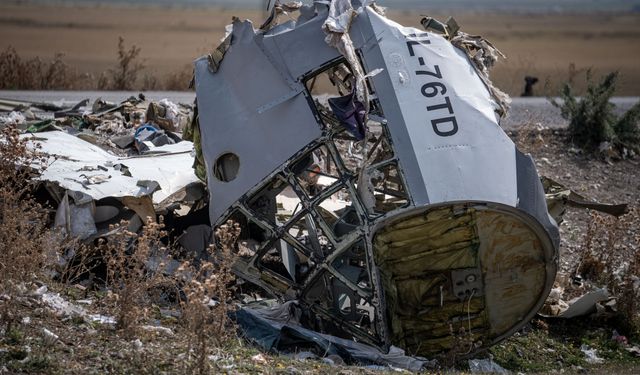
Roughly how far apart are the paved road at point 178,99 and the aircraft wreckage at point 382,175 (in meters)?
7.53

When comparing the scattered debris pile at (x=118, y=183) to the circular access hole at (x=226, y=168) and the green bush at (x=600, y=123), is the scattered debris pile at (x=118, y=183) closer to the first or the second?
the circular access hole at (x=226, y=168)

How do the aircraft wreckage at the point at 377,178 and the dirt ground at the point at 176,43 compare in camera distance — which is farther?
the dirt ground at the point at 176,43

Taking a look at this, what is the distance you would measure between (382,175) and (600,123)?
8.03m

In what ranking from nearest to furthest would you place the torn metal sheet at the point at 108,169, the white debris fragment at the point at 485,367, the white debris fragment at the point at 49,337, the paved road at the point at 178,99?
the white debris fragment at the point at 49,337, the white debris fragment at the point at 485,367, the torn metal sheet at the point at 108,169, the paved road at the point at 178,99

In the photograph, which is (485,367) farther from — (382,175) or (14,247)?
(14,247)

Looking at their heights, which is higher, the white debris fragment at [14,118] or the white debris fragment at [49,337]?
the white debris fragment at [14,118]

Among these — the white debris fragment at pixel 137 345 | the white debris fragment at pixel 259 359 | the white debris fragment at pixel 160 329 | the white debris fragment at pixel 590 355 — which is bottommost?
the white debris fragment at pixel 590 355

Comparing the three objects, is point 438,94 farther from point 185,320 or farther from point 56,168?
point 56,168

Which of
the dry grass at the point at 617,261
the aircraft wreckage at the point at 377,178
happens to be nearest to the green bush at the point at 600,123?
the dry grass at the point at 617,261

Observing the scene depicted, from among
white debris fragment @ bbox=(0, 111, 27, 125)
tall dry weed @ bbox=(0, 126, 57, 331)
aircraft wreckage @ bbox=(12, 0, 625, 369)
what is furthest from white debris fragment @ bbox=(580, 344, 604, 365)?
white debris fragment @ bbox=(0, 111, 27, 125)

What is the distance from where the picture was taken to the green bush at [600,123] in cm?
1430

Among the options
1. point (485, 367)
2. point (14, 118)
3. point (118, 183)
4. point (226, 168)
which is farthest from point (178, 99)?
point (485, 367)

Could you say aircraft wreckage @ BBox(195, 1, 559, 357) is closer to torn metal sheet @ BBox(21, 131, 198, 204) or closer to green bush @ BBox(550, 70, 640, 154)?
torn metal sheet @ BBox(21, 131, 198, 204)

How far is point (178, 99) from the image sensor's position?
16.8 m
